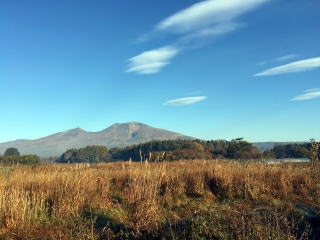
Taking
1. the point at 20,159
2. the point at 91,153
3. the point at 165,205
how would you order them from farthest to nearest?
the point at 91,153
the point at 20,159
the point at 165,205

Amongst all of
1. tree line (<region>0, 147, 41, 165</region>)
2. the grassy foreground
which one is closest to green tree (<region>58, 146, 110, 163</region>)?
tree line (<region>0, 147, 41, 165</region>)

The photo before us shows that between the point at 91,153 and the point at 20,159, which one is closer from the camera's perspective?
the point at 20,159

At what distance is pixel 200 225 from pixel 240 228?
0.94 m

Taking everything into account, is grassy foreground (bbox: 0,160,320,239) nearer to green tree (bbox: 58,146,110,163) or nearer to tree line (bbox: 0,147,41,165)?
tree line (bbox: 0,147,41,165)

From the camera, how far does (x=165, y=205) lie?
453 inches

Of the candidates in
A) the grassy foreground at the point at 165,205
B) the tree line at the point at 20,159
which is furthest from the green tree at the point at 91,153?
the grassy foreground at the point at 165,205

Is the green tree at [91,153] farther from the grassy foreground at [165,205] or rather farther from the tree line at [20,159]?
the grassy foreground at [165,205]

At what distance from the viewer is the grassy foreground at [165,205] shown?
24.5 ft

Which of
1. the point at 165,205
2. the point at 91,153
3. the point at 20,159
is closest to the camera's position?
the point at 165,205

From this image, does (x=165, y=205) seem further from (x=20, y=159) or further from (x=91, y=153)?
(x=91, y=153)

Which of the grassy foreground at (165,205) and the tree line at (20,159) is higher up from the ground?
the tree line at (20,159)

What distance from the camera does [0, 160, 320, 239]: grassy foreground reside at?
7.48 meters

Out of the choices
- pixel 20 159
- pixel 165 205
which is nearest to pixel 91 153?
pixel 20 159

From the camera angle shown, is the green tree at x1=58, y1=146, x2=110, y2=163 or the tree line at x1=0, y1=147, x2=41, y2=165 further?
the green tree at x1=58, y1=146, x2=110, y2=163
